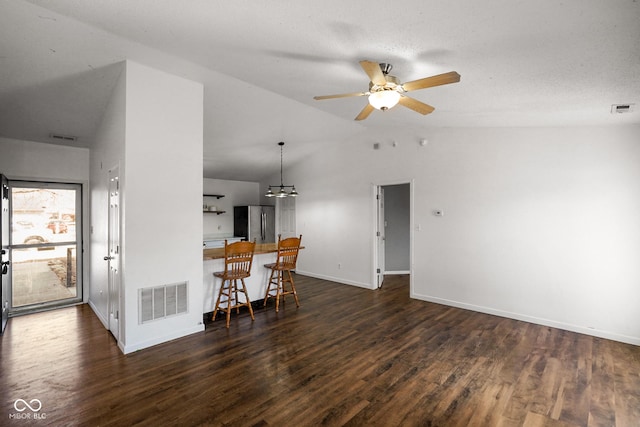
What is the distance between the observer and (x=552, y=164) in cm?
383

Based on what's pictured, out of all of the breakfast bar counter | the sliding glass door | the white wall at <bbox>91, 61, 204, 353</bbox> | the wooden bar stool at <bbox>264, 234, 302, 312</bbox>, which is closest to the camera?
the white wall at <bbox>91, 61, 204, 353</bbox>

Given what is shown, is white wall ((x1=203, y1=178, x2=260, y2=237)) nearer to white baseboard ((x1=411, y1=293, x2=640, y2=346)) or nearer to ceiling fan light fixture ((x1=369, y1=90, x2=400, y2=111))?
white baseboard ((x1=411, y1=293, x2=640, y2=346))

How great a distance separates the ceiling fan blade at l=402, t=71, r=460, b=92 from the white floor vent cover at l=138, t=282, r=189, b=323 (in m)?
3.09

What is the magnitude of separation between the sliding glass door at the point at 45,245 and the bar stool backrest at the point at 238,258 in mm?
2819

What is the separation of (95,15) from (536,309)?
561cm

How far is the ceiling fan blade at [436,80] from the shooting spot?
2041 mm

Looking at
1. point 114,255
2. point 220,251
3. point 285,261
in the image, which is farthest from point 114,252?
point 285,261

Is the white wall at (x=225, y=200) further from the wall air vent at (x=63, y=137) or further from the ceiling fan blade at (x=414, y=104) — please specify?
the ceiling fan blade at (x=414, y=104)

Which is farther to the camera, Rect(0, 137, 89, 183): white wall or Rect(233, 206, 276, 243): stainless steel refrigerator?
Rect(233, 206, 276, 243): stainless steel refrigerator

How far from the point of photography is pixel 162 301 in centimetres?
324

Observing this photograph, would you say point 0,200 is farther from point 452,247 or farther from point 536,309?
point 536,309

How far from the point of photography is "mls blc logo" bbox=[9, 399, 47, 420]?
208 centimetres

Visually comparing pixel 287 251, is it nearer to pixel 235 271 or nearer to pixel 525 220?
pixel 235 271

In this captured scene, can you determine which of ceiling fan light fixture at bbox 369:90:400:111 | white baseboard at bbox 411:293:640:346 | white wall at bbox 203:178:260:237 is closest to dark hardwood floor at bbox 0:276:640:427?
white baseboard at bbox 411:293:640:346
